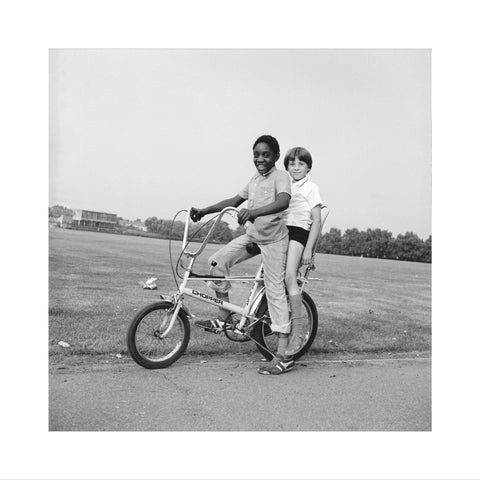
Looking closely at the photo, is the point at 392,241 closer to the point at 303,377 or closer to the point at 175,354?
the point at 303,377

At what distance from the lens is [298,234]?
405cm

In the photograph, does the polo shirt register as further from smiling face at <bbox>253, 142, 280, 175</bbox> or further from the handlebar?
the handlebar

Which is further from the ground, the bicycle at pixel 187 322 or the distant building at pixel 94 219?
the distant building at pixel 94 219

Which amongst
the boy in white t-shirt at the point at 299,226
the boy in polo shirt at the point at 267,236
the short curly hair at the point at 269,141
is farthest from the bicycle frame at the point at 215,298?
the short curly hair at the point at 269,141

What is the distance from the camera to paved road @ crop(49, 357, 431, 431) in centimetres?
317

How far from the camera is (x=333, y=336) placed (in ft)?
16.3

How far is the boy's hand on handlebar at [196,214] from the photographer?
406 cm

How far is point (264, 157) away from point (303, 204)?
1.58 feet

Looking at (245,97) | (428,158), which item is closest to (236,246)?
(245,97)

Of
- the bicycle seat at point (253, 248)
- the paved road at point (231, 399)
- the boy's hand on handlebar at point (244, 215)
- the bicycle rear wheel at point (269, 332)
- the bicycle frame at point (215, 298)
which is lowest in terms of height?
the paved road at point (231, 399)

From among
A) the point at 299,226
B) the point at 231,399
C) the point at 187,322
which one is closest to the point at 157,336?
the point at 187,322

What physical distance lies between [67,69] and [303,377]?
2.98m

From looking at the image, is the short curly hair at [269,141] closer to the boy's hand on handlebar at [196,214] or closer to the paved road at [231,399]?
the boy's hand on handlebar at [196,214]

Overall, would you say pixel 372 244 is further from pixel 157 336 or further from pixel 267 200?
pixel 157 336
